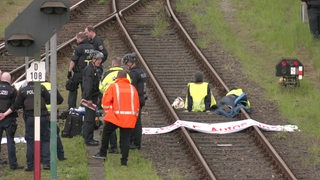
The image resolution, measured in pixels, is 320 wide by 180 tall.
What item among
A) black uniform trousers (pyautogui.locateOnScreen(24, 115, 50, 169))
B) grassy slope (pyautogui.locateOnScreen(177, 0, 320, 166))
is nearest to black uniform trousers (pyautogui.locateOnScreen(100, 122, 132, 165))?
black uniform trousers (pyautogui.locateOnScreen(24, 115, 50, 169))

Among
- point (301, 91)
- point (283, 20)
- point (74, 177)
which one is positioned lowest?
Answer: point (74, 177)

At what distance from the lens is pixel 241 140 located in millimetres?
18531

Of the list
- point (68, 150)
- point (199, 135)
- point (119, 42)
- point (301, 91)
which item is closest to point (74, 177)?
point (68, 150)

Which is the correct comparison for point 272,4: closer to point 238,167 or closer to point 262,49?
point 262,49

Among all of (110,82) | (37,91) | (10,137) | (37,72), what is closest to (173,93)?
(110,82)

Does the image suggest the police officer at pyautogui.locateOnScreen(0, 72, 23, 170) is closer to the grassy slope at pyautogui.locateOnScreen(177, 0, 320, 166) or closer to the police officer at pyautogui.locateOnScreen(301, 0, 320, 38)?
the grassy slope at pyautogui.locateOnScreen(177, 0, 320, 166)

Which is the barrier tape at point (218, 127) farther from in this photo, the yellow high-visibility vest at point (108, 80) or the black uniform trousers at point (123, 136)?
the black uniform trousers at point (123, 136)

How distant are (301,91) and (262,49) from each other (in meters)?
4.38

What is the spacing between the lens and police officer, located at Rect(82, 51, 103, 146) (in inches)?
682

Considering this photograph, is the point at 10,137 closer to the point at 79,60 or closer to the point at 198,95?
the point at 79,60

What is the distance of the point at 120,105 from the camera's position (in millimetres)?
16047

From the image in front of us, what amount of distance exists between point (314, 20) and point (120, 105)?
11530 millimetres

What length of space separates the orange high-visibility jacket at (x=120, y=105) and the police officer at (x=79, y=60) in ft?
10.2

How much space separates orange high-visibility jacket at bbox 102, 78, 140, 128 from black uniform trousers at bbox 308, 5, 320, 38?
11.2 metres
